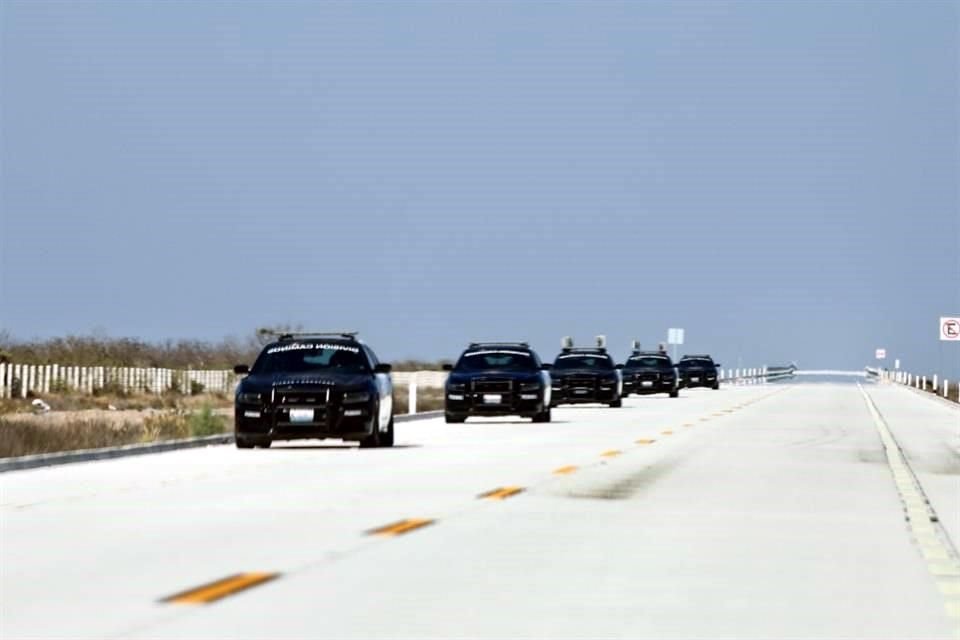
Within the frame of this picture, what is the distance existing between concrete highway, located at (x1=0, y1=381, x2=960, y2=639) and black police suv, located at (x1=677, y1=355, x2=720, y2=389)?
6848 centimetres

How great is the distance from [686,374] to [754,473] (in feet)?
241

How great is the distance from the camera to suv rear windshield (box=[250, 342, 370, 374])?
3238 cm

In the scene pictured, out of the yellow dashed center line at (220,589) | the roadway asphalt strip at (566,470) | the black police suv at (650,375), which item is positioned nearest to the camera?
the yellow dashed center line at (220,589)

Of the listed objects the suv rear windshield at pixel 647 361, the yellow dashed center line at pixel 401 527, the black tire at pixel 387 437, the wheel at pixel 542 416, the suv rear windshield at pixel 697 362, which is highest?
the suv rear windshield at pixel 697 362

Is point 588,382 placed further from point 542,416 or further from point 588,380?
point 542,416

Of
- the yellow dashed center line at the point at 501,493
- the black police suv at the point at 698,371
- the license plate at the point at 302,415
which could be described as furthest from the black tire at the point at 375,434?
the black police suv at the point at 698,371

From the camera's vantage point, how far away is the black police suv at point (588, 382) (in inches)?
2360

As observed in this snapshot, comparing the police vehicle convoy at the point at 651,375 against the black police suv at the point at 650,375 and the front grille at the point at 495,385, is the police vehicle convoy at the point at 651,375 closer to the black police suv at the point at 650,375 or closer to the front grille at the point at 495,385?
the black police suv at the point at 650,375

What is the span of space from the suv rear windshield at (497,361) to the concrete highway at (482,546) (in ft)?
48.4

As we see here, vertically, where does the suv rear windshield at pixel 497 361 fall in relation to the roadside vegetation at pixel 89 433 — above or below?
above

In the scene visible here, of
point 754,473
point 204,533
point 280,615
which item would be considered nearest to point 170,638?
point 280,615

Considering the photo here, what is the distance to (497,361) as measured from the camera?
46594 millimetres

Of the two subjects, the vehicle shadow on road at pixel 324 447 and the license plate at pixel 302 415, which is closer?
the license plate at pixel 302 415

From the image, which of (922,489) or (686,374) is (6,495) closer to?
(922,489)
